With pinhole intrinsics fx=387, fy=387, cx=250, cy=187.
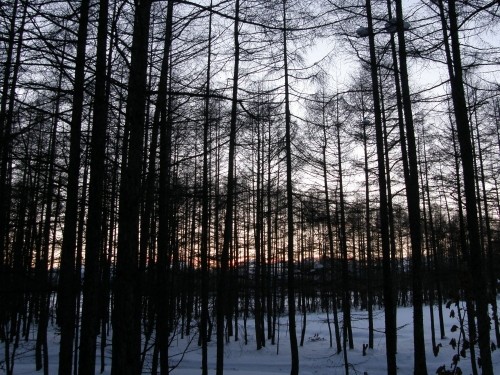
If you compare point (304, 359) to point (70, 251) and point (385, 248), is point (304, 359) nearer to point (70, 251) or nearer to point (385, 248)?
point (385, 248)

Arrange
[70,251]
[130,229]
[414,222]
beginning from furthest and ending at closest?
[414,222] → [70,251] → [130,229]

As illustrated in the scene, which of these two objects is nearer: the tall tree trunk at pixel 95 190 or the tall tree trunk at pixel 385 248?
the tall tree trunk at pixel 95 190

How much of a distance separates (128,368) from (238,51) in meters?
8.58

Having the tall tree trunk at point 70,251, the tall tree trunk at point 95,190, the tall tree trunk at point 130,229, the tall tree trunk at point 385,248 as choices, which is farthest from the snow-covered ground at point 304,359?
the tall tree trunk at point 130,229

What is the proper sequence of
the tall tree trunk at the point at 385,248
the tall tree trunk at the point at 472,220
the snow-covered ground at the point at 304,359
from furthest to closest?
1. the snow-covered ground at the point at 304,359
2. the tall tree trunk at the point at 385,248
3. the tall tree trunk at the point at 472,220

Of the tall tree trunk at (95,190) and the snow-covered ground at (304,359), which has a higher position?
the tall tree trunk at (95,190)

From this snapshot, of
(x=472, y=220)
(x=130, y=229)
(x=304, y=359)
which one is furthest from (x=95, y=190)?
(x=304, y=359)

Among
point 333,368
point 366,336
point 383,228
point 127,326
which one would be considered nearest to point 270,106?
point 383,228

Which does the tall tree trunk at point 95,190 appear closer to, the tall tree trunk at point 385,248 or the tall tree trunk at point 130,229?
the tall tree trunk at point 130,229

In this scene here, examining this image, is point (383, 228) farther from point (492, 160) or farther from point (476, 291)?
point (492, 160)

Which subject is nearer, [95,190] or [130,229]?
[130,229]

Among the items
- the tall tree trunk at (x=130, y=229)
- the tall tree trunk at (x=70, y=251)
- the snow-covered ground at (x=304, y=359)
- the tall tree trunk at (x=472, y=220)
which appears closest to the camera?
the tall tree trunk at (x=130, y=229)

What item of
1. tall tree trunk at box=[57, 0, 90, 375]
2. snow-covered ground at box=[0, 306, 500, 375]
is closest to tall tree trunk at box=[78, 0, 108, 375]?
tall tree trunk at box=[57, 0, 90, 375]

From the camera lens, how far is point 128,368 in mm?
3609
